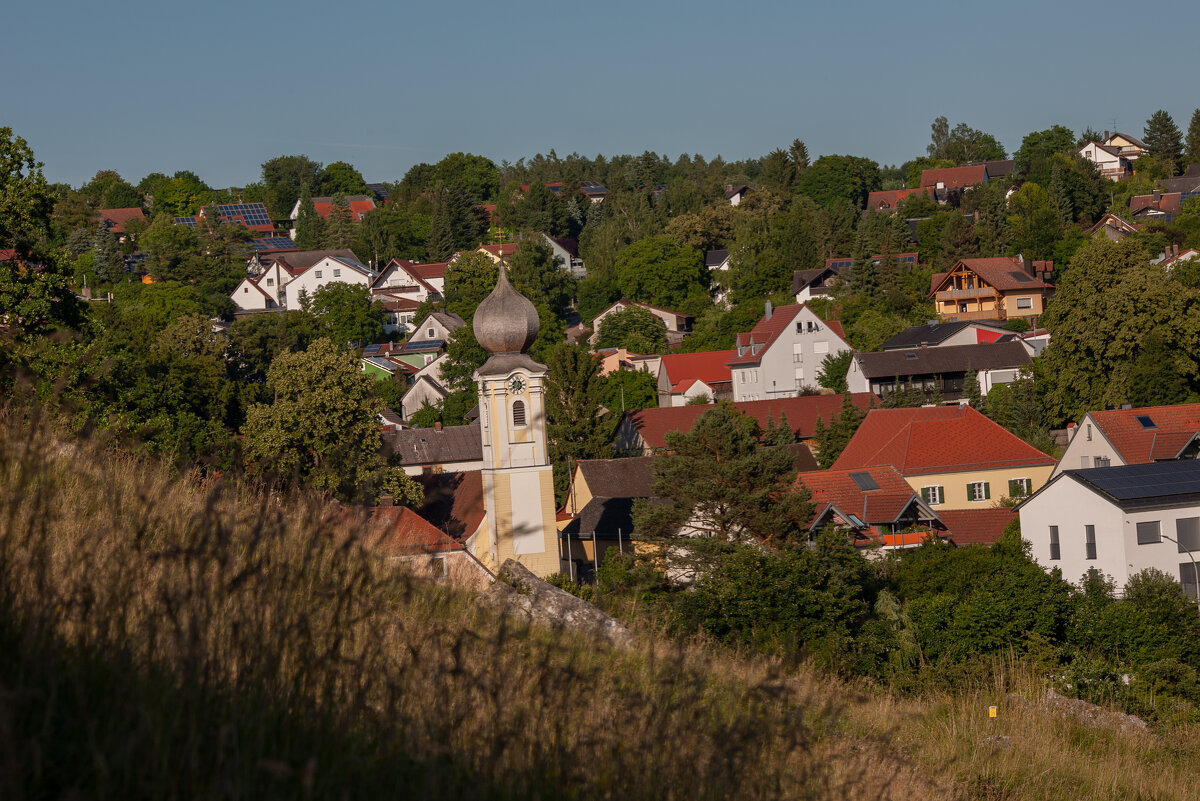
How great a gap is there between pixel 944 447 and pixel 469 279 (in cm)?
5595

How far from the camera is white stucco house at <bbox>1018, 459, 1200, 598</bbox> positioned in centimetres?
3247

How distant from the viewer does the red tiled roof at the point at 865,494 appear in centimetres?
3812

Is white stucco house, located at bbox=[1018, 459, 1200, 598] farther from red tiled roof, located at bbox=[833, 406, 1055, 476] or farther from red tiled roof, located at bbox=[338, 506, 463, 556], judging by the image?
red tiled roof, located at bbox=[338, 506, 463, 556]

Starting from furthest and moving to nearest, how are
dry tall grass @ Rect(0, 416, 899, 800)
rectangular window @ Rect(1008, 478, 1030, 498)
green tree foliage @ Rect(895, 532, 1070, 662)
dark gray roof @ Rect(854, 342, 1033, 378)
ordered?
dark gray roof @ Rect(854, 342, 1033, 378) < rectangular window @ Rect(1008, 478, 1030, 498) < green tree foliage @ Rect(895, 532, 1070, 662) < dry tall grass @ Rect(0, 416, 899, 800)

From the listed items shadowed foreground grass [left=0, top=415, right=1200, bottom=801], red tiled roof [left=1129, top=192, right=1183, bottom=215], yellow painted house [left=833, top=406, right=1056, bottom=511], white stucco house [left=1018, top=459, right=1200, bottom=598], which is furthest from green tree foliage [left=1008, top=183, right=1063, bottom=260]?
shadowed foreground grass [left=0, top=415, right=1200, bottom=801]

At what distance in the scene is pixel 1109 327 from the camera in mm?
50625

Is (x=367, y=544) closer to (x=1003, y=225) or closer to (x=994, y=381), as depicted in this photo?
(x=994, y=381)

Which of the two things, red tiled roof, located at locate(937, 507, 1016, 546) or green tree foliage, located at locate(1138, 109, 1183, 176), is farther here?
green tree foliage, located at locate(1138, 109, 1183, 176)

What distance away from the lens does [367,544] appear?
4.91 metres

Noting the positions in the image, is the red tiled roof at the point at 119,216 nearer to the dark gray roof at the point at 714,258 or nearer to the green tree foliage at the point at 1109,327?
the dark gray roof at the point at 714,258

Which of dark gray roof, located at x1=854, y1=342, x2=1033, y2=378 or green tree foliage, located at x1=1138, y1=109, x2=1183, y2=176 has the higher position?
green tree foliage, located at x1=1138, y1=109, x2=1183, y2=176

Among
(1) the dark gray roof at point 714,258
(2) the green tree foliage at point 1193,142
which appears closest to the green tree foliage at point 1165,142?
(2) the green tree foliage at point 1193,142

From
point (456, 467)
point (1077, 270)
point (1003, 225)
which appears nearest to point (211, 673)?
point (1077, 270)

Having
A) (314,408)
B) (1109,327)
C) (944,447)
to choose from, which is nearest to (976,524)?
→ (944,447)
